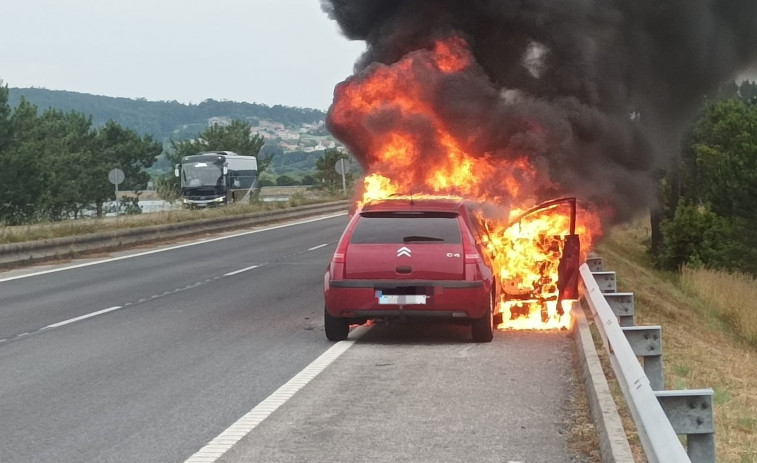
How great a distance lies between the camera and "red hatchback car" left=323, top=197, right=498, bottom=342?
11219 mm

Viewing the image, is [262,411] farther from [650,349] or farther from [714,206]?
[714,206]

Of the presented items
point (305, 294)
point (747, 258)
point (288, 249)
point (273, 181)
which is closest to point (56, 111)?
point (273, 181)

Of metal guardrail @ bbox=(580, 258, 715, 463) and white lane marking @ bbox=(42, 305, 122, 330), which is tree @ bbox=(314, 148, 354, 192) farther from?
metal guardrail @ bbox=(580, 258, 715, 463)

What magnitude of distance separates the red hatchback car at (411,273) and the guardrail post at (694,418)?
19.7ft

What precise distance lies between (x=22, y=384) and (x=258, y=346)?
109 inches

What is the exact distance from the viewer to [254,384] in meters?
9.15

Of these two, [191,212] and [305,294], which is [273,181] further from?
[305,294]

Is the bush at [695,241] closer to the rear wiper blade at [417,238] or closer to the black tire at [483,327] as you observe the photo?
the black tire at [483,327]

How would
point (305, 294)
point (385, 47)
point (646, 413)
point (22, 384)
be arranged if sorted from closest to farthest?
point (646, 413)
point (22, 384)
point (305, 294)
point (385, 47)

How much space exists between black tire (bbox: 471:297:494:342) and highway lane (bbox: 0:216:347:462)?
1661 millimetres

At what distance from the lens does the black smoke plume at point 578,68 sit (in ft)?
67.5

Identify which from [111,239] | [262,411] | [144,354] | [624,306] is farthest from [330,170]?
[262,411]

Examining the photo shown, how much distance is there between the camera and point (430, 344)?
38.0 feet

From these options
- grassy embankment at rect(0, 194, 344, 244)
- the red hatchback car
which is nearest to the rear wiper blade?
the red hatchback car
